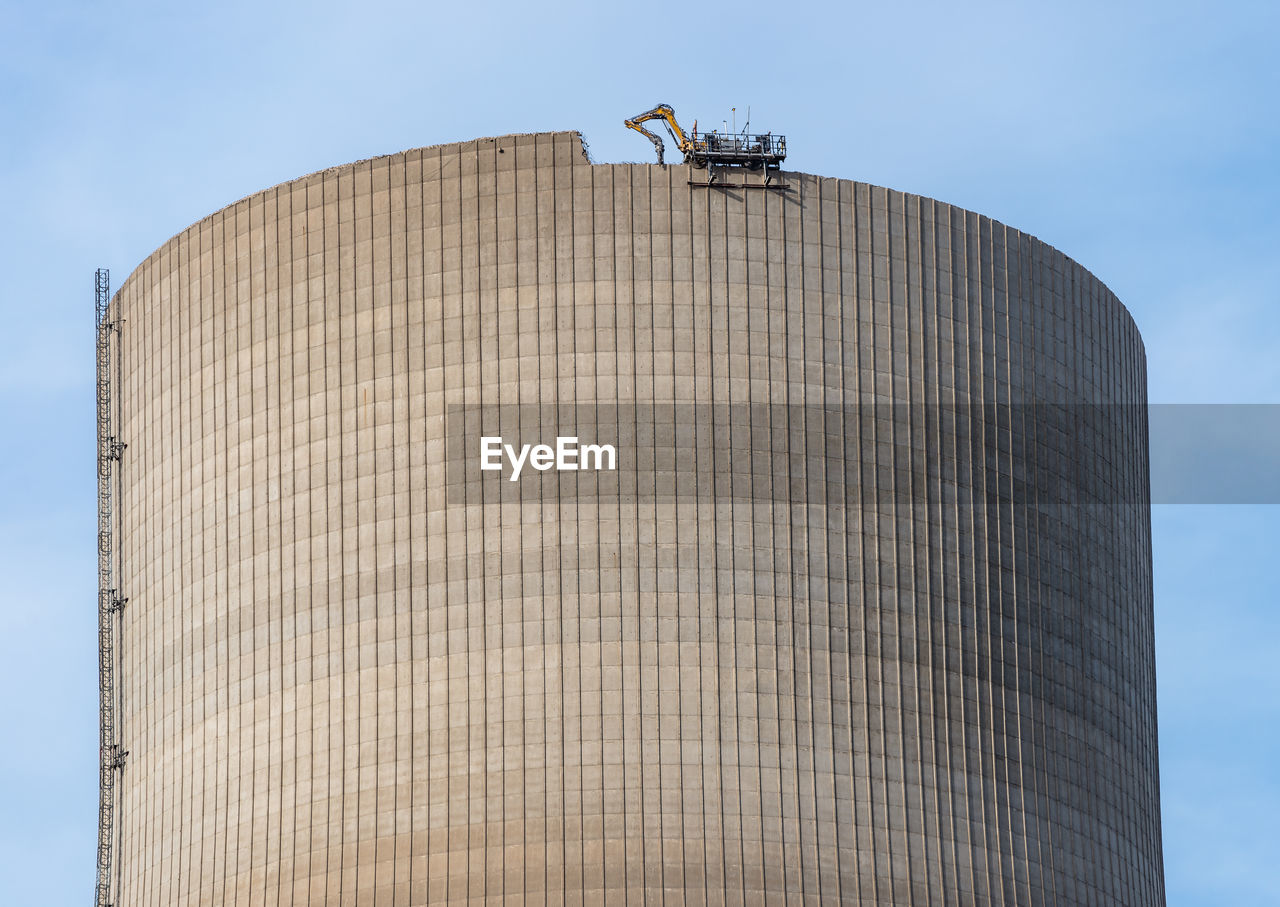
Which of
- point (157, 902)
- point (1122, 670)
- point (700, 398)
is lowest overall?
point (157, 902)

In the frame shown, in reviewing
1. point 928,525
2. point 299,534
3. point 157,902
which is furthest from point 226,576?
point 928,525

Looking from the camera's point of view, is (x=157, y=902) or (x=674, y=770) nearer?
(x=674, y=770)

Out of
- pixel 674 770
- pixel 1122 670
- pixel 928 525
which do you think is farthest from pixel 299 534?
pixel 1122 670

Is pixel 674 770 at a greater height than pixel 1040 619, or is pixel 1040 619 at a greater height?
pixel 1040 619

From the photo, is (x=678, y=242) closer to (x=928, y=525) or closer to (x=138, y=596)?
(x=928, y=525)

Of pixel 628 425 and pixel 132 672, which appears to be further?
pixel 132 672

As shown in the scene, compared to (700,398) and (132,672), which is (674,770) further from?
(132,672)
